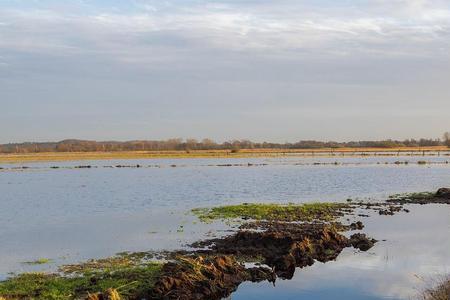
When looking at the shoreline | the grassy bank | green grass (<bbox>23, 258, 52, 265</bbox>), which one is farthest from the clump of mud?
green grass (<bbox>23, 258, 52, 265</bbox>)

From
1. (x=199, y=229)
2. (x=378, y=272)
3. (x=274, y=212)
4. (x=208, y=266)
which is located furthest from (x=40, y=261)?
(x=274, y=212)

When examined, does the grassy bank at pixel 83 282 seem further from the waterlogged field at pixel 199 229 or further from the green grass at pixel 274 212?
the green grass at pixel 274 212

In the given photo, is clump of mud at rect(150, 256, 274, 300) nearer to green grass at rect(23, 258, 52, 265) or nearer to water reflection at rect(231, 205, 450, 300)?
water reflection at rect(231, 205, 450, 300)

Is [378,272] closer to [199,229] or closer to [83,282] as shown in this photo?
[83,282]

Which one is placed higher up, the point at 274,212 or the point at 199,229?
the point at 274,212

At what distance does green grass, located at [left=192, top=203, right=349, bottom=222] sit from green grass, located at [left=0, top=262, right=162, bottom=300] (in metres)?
12.6

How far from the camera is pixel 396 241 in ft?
76.0

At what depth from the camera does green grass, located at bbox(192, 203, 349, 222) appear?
29.3 metres

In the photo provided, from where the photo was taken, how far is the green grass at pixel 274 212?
2934 centimetres

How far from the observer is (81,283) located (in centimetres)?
1570

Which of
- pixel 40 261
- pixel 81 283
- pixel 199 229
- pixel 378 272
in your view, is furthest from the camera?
pixel 199 229

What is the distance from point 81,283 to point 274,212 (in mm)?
16816

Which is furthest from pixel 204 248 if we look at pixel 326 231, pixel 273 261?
pixel 326 231

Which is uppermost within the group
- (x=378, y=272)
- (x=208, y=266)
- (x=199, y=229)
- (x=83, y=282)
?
(x=208, y=266)
